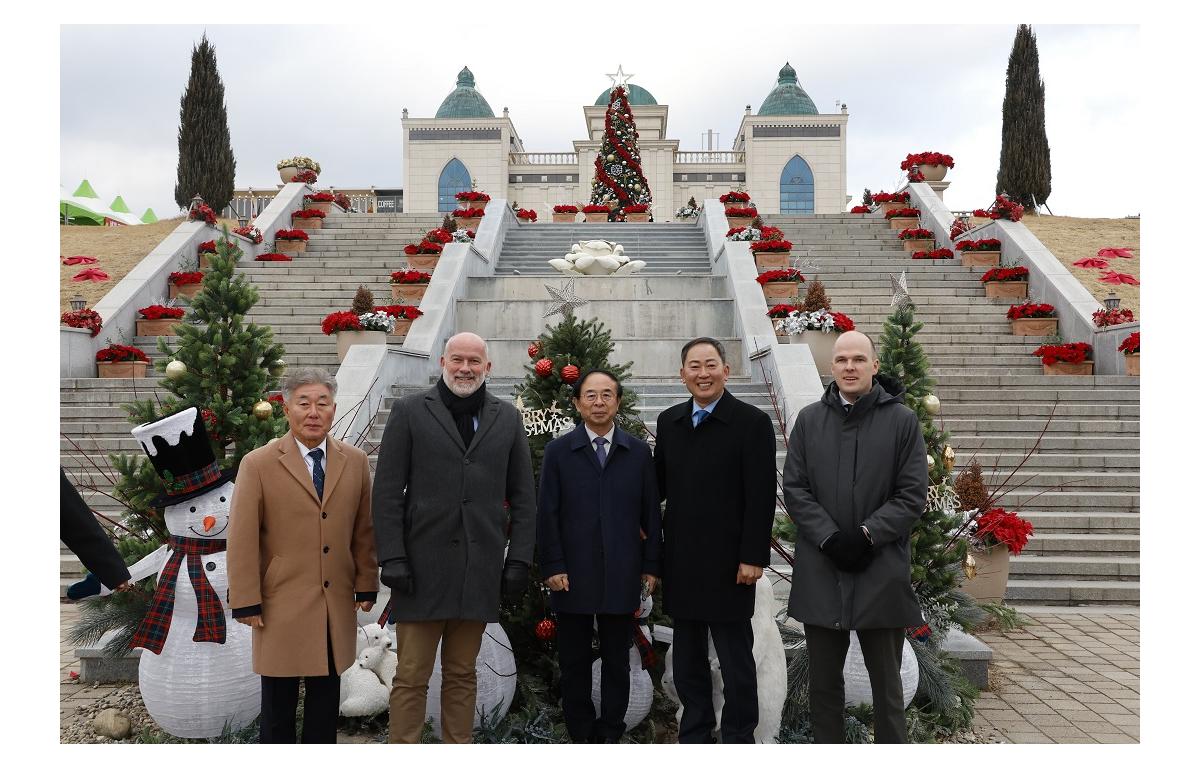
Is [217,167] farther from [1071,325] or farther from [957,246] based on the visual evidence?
[1071,325]

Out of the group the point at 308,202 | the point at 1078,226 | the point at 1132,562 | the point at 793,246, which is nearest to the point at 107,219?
the point at 308,202

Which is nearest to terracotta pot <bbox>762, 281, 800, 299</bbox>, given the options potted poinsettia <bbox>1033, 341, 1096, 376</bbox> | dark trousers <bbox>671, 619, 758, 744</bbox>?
potted poinsettia <bbox>1033, 341, 1096, 376</bbox>

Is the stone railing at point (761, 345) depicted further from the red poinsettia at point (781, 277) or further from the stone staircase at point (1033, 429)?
the stone staircase at point (1033, 429)

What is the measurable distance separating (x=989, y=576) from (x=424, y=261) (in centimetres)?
1106

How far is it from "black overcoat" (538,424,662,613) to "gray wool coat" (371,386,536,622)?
151 millimetres

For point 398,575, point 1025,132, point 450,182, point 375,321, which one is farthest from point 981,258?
point 450,182

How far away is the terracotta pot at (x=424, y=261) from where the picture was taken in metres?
15.2

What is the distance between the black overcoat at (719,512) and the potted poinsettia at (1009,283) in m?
11.6

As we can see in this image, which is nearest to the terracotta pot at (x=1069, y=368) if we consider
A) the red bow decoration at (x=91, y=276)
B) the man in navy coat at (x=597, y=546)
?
the man in navy coat at (x=597, y=546)

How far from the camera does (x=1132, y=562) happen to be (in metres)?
7.75

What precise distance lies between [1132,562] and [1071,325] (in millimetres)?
5604

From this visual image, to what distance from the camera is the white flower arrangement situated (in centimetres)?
1127

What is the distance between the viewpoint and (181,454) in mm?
4012

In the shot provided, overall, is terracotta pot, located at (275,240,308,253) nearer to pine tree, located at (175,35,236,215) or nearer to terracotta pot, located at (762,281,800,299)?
pine tree, located at (175,35,236,215)
